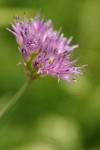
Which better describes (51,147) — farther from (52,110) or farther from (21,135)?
(52,110)

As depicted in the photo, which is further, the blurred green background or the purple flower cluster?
the blurred green background

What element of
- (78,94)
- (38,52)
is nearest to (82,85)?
(78,94)

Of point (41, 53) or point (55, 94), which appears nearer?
point (41, 53)

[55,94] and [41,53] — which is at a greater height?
[41,53]

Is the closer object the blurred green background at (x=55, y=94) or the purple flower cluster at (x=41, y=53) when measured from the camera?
the purple flower cluster at (x=41, y=53)
